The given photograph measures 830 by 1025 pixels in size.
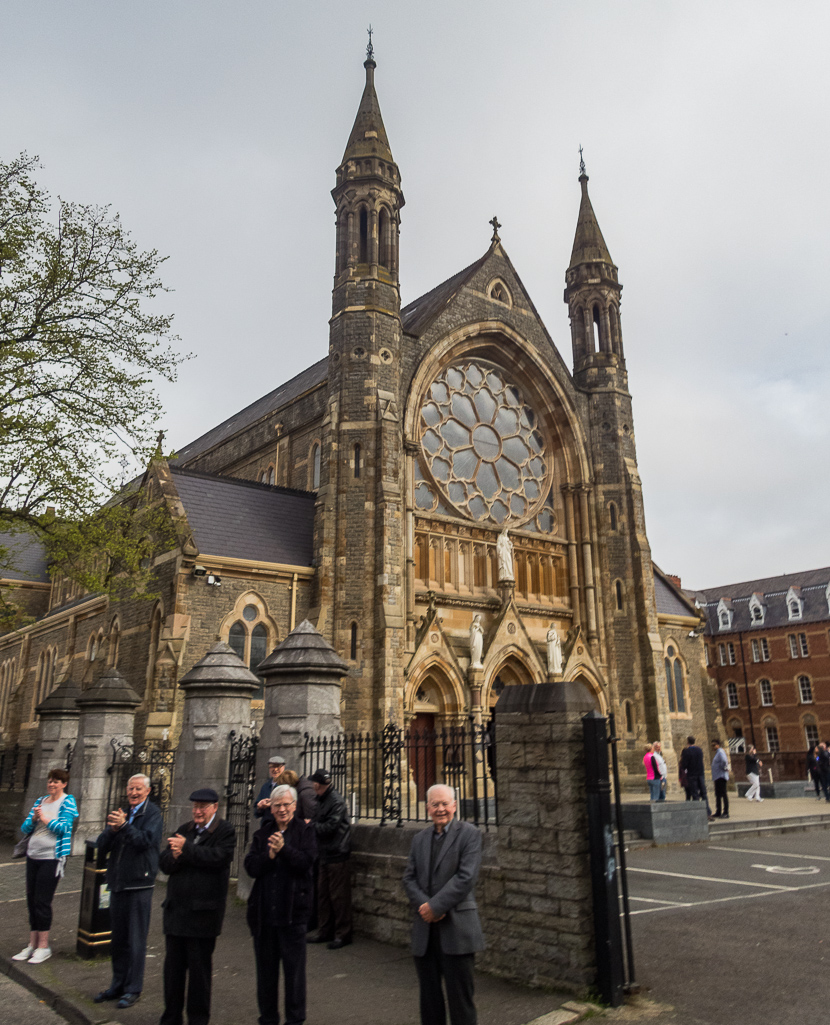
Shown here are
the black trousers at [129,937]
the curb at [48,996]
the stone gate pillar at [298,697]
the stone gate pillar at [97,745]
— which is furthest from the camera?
the stone gate pillar at [97,745]

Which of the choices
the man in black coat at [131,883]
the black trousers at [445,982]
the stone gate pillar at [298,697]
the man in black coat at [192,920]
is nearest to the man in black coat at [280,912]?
the man in black coat at [192,920]

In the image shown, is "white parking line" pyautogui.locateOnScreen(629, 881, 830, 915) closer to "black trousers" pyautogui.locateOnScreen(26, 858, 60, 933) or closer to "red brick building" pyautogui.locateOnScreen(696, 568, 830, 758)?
"black trousers" pyautogui.locateOnScreen(26, 858, 60, 933)

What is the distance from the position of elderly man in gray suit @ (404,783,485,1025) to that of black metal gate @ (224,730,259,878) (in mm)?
6029

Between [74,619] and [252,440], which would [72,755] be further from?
[252,440]

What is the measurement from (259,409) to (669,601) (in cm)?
2112

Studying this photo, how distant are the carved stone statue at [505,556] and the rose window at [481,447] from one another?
1.25 meters

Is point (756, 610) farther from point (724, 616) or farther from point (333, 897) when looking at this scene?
point (333, 897)

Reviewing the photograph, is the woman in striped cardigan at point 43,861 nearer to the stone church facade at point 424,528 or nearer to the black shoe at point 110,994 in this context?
the black shoe at point 110,994

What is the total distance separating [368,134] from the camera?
26094 millimetres

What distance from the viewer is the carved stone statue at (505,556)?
25.1m

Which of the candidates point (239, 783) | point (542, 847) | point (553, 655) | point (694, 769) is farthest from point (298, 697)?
point (553, 655)

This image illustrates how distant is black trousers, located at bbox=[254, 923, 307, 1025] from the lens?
17.4 ft

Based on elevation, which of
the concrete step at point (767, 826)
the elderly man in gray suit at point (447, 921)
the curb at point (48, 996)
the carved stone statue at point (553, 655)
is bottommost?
the curb at point (48, 996)

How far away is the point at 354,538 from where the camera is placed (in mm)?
22141
